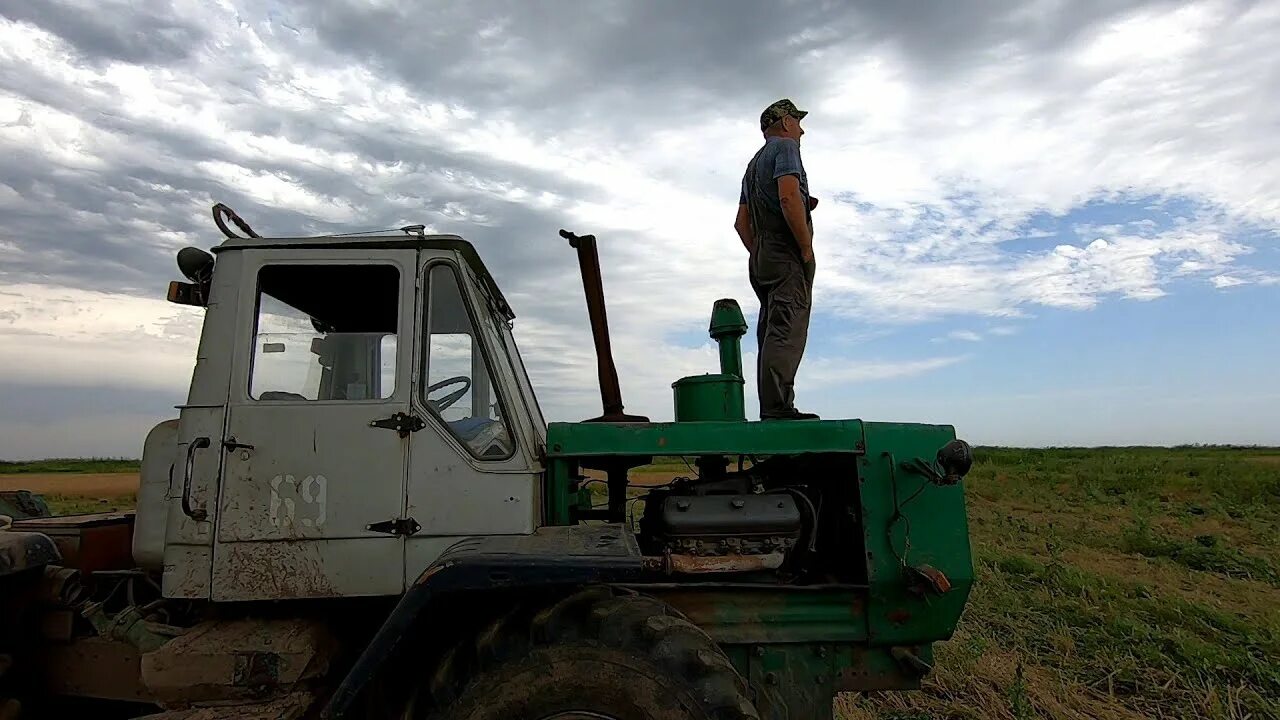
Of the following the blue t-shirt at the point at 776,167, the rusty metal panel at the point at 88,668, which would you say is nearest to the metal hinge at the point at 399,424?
the rusty metal panel at the point at 88,668

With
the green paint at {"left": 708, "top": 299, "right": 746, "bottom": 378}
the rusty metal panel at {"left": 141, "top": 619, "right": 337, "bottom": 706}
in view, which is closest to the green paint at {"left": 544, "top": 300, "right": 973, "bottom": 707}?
the green paint at {"left": 708, "top": 299, "right": 746, "bottom": 378}

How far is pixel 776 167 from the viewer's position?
4.24 meters

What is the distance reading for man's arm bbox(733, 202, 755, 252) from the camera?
4.72 metres

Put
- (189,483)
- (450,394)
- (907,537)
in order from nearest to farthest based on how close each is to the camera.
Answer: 1. (189,483)
2. (450,394)
3. (907,537)

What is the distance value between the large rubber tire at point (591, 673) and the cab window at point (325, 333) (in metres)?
1.23

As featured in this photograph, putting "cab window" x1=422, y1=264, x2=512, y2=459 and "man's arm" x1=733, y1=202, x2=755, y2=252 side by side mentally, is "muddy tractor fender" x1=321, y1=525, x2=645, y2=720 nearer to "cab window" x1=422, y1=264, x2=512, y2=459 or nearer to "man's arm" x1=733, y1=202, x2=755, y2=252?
"cab window" x1=422, y1=264, x2=512, y2=459

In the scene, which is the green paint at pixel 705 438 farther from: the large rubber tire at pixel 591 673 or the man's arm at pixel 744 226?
the man's arm at pixel 744 226

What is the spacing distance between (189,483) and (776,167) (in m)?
3.33

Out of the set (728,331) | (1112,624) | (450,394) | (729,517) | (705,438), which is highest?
(728,331)

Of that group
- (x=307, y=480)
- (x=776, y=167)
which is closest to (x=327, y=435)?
(x=307, y=480)

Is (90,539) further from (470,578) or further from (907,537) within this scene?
(907,537)

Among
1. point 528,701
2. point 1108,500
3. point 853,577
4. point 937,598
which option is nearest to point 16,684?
point 528,701

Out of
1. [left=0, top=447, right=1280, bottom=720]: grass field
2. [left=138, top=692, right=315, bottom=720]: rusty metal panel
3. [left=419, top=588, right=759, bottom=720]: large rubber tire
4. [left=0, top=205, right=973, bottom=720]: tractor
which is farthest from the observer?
[left=0, top=447, right=1280, bottom=720]: grass field

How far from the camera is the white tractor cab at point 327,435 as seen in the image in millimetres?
3186
